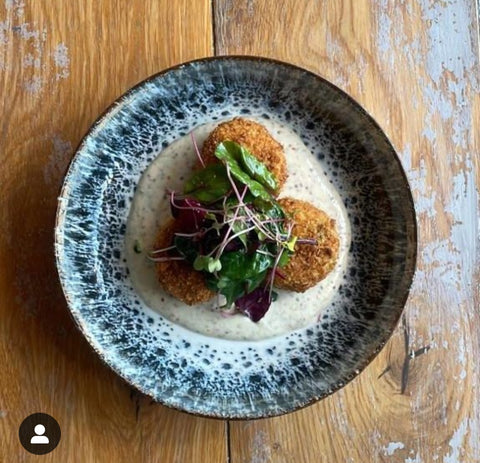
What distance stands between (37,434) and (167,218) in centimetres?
58

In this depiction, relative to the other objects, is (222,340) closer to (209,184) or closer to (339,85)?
(209,184)

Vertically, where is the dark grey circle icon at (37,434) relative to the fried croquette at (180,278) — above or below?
below

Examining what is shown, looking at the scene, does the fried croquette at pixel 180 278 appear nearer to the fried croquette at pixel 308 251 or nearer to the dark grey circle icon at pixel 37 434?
the fried croquette at pixel 308 251

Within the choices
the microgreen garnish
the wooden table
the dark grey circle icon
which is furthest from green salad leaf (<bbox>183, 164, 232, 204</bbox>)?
the dark grey circle icon

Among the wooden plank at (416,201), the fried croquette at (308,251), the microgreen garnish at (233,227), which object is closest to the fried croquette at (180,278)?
the microgreen garnish at (233,227)

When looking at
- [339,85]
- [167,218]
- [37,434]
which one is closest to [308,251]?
[167,218]

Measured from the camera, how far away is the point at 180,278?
63.9 inches

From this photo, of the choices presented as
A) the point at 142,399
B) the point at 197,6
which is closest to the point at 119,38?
the point at 197,6

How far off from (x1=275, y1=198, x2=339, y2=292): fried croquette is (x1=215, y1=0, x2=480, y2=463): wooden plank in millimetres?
280

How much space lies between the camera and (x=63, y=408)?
171 cm

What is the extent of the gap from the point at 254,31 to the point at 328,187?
424 millimetres

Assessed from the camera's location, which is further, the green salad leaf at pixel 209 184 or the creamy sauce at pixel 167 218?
the creamy sauce at pixel 167 218

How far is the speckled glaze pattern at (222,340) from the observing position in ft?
5.36

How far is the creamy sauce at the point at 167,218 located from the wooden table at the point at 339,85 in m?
0.19
